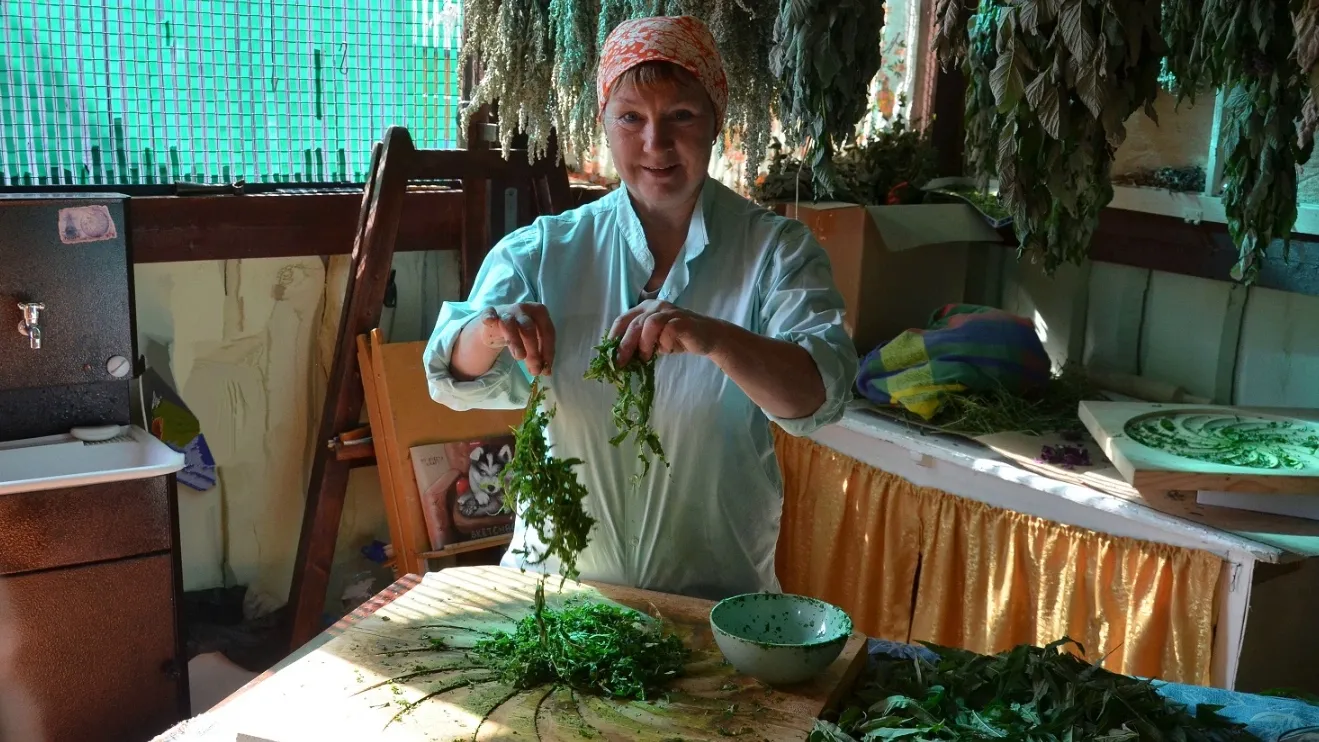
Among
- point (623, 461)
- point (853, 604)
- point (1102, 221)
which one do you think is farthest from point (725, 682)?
point (1102, 221)

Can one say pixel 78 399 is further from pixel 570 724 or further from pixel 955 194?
pixel 955 194

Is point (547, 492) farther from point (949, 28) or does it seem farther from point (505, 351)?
point (949, 28)

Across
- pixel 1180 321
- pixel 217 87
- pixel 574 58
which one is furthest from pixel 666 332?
pixel 217 87

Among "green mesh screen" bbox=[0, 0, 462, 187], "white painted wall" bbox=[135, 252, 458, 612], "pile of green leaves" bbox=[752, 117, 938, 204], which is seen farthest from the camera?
"pile of green leaves" bbox=[752, 117, 938, 204]

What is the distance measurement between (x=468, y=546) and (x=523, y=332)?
193 cm

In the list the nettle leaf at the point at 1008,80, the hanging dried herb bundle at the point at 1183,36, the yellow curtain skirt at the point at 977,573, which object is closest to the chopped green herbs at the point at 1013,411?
the yellow curtain skirt at the point at 977,573

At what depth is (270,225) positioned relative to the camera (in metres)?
3.41

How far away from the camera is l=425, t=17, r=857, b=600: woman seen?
5.89 ft

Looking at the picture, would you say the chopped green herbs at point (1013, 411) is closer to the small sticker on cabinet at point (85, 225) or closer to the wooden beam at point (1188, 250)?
the wooden beam at point (1188, 250)

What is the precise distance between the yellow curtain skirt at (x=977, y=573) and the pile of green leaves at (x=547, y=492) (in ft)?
4.79

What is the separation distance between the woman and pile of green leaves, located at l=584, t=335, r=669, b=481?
3.7 inches

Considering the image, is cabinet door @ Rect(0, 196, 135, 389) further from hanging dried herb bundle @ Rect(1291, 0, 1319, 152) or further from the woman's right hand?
hanging dried herb bundle @ Rect(1291, 0, 1319, 152)

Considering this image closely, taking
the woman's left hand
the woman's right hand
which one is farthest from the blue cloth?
the woman's right hand

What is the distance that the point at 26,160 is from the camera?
125 inches
